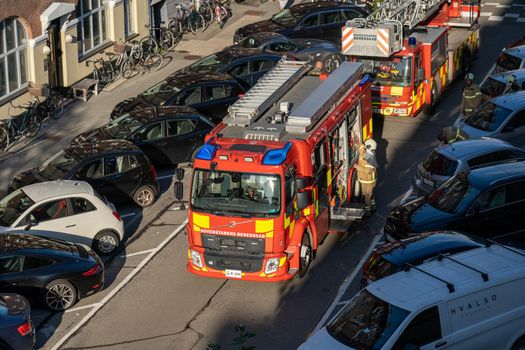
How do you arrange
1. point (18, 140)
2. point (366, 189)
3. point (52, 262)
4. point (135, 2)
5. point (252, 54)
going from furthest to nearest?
1. point (135, 2)
2. point (252, 54)
3. point (18, 140)
4. point (366, 189)
5. point (52, 262)

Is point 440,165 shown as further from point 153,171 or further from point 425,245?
point 153,171

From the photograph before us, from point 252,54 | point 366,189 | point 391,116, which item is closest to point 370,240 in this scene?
point 366,189

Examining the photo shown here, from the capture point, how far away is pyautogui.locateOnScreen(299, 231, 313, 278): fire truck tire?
1997 cm

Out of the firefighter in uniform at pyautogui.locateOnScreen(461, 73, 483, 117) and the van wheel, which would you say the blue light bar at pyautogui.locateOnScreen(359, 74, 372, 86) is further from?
the van wheel

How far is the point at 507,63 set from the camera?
30703mm

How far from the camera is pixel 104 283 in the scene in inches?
824

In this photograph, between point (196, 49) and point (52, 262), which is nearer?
point (52, 262)

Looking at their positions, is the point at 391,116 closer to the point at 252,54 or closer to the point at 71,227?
the point at 252,54

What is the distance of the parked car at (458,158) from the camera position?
74.4 ft

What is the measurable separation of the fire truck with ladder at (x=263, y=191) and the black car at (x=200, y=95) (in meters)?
7.10

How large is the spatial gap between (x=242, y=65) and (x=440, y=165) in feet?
30.7

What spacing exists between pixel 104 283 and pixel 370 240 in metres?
5.35

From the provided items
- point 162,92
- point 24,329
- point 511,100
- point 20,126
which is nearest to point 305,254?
point 24,329

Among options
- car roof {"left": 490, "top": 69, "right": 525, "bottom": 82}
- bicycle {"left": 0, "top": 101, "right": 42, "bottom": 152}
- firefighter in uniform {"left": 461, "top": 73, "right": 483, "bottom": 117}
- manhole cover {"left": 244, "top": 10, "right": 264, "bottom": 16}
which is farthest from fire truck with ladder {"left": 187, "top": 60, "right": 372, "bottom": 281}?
manhole cover {"left": 244, "top": 10, "right": 264, "bottom": 16}
